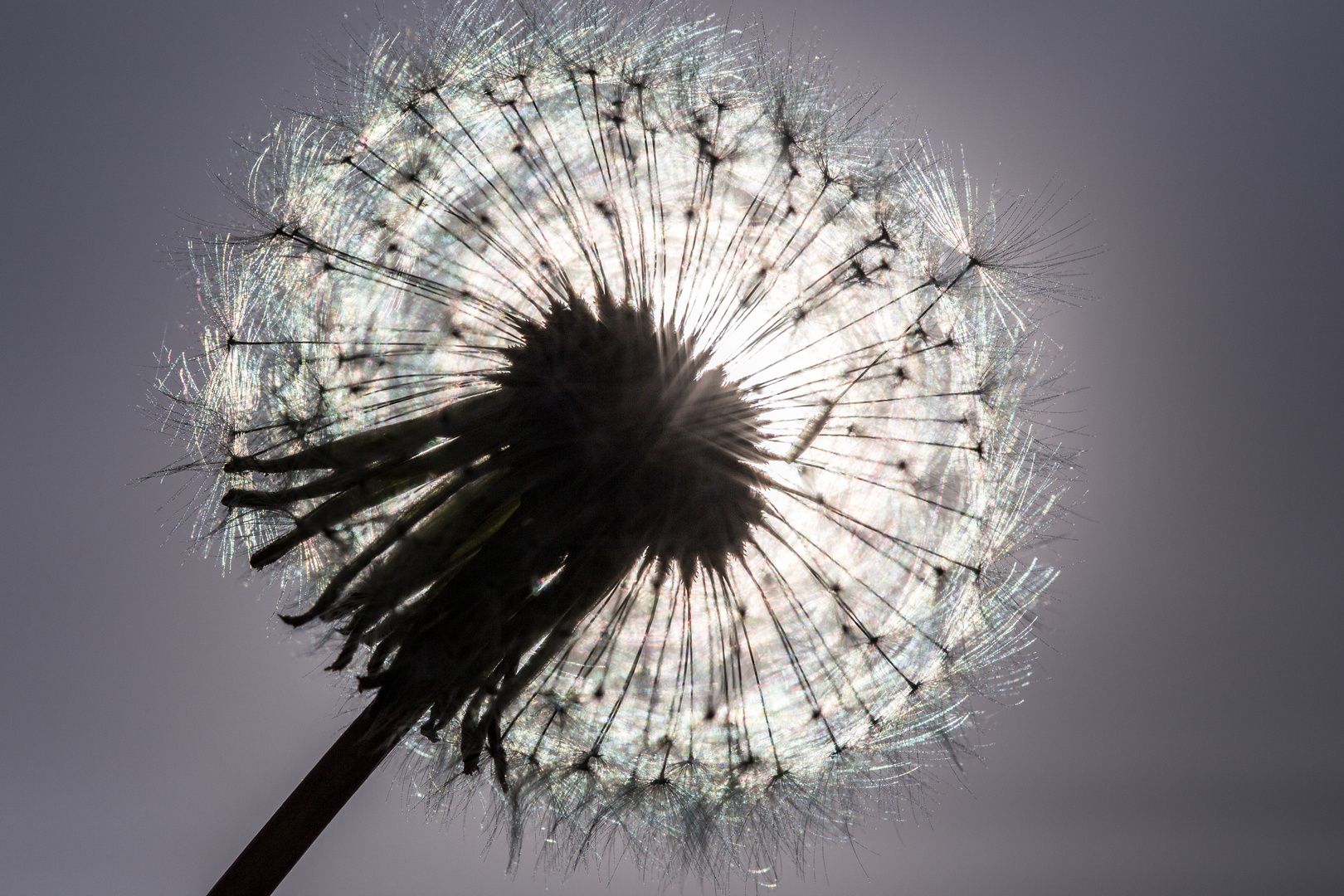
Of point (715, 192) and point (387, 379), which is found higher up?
point (715, 192)

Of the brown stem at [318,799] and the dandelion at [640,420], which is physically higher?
the dandelion at [640,420]

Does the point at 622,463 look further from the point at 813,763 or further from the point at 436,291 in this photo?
the point at 813,763

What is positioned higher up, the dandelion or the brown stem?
the dandelion

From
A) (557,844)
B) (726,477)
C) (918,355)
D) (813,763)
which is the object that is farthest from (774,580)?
(557,844)

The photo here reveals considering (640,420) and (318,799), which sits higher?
(640,420)
